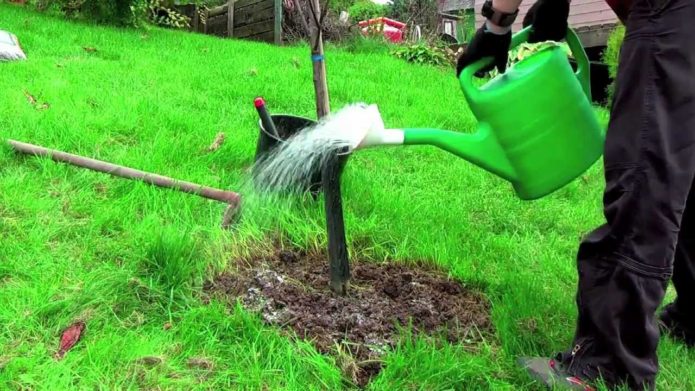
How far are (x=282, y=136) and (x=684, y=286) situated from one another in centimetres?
162

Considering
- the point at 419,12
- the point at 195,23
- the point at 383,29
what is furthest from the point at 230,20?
the point at 419,12

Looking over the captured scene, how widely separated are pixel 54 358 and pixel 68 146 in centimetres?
166

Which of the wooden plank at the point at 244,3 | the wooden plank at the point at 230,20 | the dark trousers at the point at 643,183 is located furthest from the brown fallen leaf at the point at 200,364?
the wooden plank at the point at 230,20

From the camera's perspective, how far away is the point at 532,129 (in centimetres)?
168

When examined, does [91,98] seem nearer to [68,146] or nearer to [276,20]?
[68,146]

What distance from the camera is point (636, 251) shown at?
4.62 feet

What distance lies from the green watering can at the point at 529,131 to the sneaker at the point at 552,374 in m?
0.45

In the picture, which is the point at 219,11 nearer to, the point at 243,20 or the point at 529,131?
the point at 243,20

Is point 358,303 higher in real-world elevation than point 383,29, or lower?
lower

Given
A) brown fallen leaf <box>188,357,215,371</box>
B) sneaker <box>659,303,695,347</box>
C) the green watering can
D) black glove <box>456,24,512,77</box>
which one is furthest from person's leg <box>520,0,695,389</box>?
brown fallen leaf <box>188,357,215,371</box>

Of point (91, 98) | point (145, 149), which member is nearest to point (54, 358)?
point (145, 149)

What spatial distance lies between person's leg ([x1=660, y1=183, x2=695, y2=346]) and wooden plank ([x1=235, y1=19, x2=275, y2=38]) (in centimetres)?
758

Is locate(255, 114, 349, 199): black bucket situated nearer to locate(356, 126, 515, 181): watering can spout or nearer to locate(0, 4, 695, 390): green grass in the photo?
locate(0, 4, 695, 390): green grass

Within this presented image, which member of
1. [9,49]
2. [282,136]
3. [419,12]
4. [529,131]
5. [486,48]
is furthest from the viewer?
[419,12]
